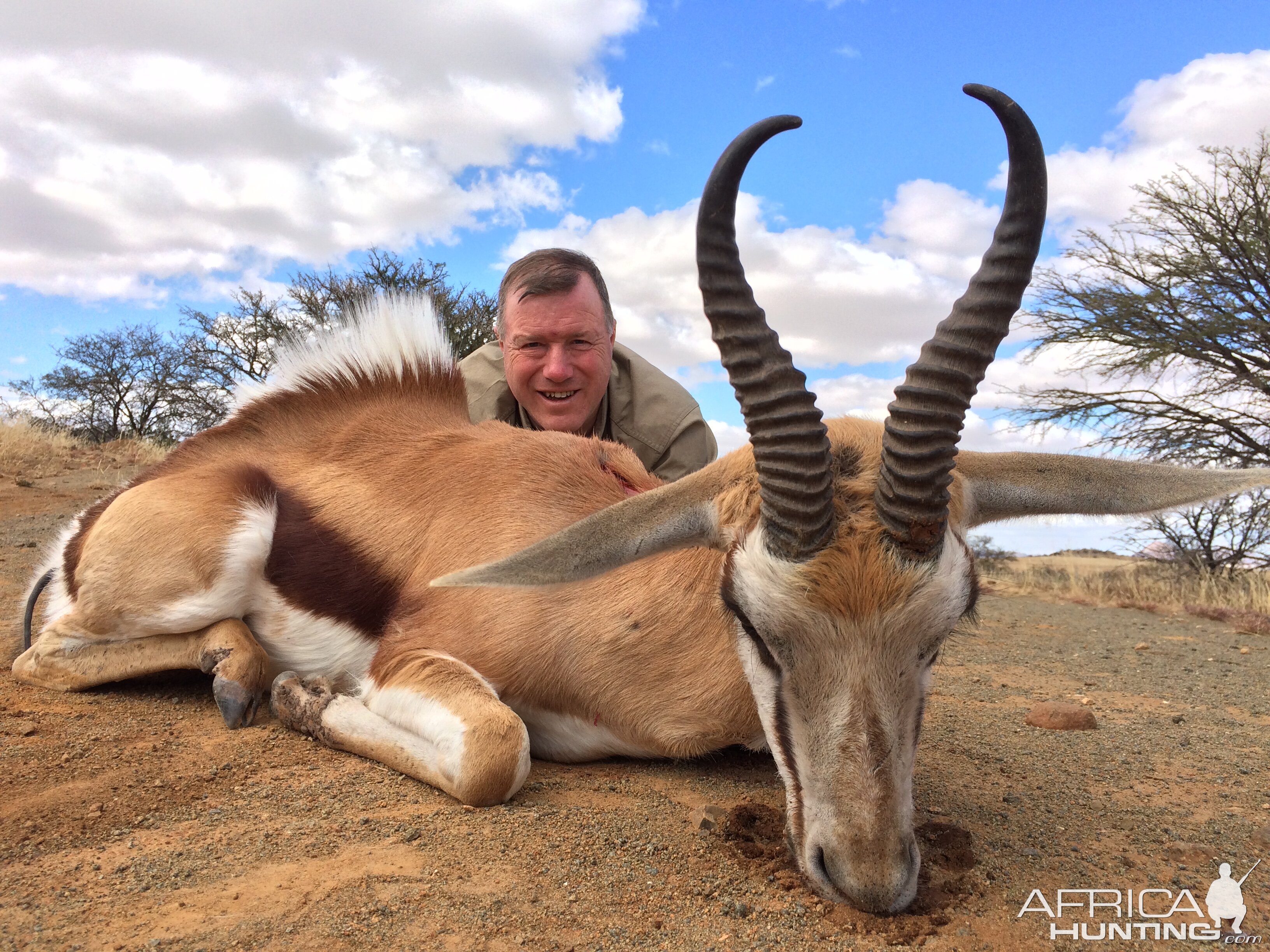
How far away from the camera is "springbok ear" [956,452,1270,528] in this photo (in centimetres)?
284

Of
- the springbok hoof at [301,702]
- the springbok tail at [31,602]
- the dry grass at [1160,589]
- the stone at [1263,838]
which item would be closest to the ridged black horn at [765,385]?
the stone at [1263,838]

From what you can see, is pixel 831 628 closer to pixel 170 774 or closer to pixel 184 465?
pixel 170 774

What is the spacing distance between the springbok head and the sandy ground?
32 centimetres

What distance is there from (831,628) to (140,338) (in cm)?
3157

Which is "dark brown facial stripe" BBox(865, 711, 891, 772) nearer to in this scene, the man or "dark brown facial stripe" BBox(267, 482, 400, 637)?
"dark brown facial stripe" BBox(267, 482, 400, 637)

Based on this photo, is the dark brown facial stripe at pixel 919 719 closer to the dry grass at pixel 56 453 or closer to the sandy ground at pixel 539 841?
the sandy ground at pixel 539 841

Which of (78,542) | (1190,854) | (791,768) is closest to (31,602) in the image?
(78,542)

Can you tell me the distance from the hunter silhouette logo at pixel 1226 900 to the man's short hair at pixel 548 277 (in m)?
4.73

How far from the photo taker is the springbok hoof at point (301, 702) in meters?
3.83

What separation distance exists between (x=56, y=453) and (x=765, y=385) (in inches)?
714

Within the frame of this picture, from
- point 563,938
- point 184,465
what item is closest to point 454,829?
point 563,938

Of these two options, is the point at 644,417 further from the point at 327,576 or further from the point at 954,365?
the point at 954,365

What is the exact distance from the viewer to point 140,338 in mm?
28625

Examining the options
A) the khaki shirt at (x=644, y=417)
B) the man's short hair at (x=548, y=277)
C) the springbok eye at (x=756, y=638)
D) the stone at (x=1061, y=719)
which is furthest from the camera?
the khaki shirt at (x=644, y=417)
